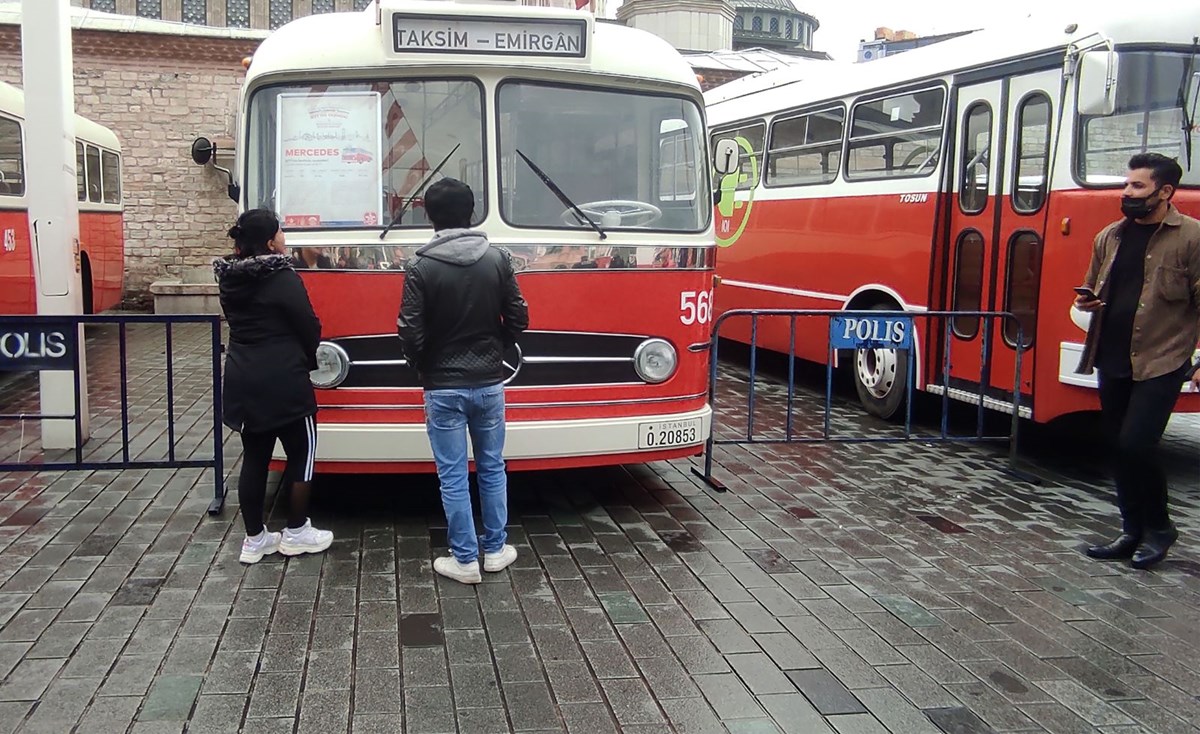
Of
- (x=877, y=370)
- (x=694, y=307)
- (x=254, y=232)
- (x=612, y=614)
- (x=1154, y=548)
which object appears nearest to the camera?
(x=612, y=614)

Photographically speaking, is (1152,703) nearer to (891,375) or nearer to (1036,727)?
(1036,727)

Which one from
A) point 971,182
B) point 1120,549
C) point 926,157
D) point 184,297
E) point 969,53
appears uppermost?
point 969,53

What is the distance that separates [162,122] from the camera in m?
18.5

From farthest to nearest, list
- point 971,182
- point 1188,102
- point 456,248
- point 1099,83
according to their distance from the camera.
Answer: point 971,182, point 1188,102, point 1099,83, point 456,248

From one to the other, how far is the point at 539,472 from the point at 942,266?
3.85 meters

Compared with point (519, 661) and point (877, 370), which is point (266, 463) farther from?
point (877, 370)

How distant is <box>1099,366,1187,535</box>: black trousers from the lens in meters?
5.23

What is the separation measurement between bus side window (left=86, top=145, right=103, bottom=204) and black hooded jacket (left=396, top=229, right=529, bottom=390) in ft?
37.6

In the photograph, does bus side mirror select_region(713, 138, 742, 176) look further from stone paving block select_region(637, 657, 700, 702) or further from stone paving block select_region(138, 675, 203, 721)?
stone paving block select_region(138, 675, 203, 721)

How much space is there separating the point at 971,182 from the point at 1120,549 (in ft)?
12.5

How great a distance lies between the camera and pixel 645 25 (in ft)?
109

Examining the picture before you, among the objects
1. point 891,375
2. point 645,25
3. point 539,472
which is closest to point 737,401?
point 891,375

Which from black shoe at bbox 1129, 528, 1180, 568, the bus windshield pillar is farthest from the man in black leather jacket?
the bus windshield pillar

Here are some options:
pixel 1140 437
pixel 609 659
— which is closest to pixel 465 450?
pixel 609 659
